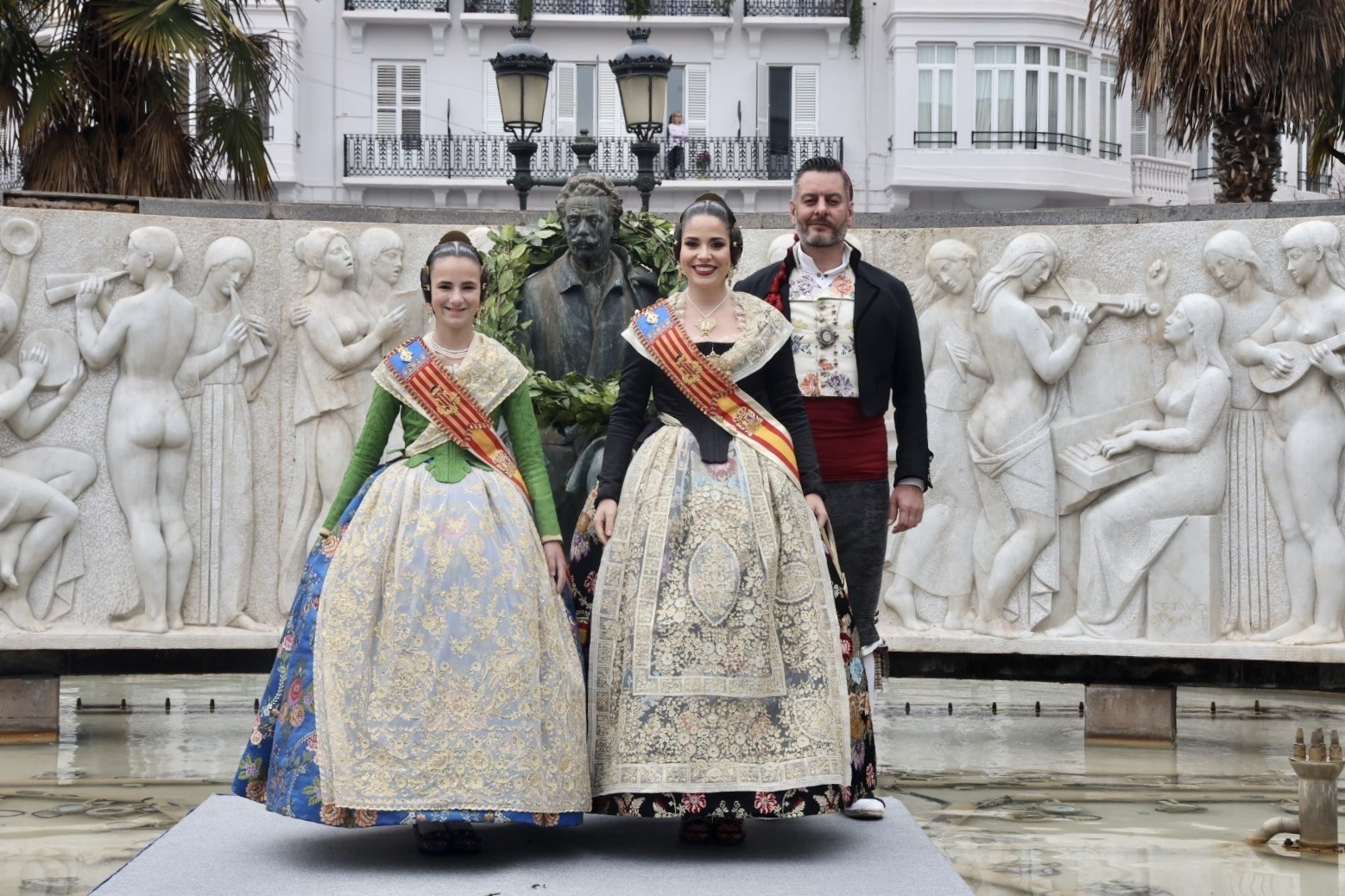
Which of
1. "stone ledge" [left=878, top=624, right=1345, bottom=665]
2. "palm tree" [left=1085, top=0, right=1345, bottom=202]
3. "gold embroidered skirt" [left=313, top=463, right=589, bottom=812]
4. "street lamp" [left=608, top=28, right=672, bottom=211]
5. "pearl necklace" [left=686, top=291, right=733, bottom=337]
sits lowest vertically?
"stone ledge" [left=878, top=624, right=1345, bottom=665]

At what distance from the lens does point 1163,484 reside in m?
9.18

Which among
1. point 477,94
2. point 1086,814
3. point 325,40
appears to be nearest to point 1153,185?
point 477,94

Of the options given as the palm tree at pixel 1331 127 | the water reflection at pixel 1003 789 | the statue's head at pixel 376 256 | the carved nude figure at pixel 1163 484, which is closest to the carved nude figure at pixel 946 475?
the carved nude figure at pixel 1163 484

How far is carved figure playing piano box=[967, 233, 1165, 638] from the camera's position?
30.3ft

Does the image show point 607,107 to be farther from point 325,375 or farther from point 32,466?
point 32,466

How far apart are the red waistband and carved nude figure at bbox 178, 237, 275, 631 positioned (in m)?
4.11

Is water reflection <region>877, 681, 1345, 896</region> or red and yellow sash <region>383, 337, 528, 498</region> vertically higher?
red and yellow sash <region>383, 337, 528, 498</region>

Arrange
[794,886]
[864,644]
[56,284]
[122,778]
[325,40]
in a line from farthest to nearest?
[325,40], [56,284], [122,778], [864,644], [794,886]

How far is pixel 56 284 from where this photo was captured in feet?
30.1

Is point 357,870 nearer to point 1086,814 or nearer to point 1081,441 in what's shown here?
point 1086,814

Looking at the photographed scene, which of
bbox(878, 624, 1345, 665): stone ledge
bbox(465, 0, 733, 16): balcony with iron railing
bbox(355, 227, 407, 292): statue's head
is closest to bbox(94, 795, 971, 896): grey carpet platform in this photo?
bbox(878, 624, 1345, 665): stone ledge

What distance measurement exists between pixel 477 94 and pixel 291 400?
19179 millimetres

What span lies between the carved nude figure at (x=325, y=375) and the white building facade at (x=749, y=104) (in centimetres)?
1761

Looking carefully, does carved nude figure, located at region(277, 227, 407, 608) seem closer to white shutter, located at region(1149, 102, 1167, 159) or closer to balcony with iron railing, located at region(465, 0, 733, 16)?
balcony with iron railing, located at region(465, 0, 733, 16)
